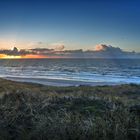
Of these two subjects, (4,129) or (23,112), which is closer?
(4,129)

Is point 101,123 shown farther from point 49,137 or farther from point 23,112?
point 23,112

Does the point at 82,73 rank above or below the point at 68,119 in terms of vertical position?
below

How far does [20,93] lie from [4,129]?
5.16ft

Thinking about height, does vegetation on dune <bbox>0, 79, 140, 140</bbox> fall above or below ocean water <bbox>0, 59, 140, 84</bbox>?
above

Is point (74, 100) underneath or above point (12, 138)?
above

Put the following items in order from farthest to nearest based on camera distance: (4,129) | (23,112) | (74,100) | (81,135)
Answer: (74,100)
(23,112)
(4,129)
(81,135)

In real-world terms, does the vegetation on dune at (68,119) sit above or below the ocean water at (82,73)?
above

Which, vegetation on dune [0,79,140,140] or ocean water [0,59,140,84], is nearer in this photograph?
vegetation on dune [0,79,140,140]

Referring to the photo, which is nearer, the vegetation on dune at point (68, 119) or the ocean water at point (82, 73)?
the vegetation on dune at point (68, 119)

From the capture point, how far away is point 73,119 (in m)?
5.81

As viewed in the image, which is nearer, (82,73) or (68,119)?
(68,119)

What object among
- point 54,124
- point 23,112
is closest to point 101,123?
point 54,124

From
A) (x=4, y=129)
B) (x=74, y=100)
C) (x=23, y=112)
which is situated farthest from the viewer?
(x=74, y=100)

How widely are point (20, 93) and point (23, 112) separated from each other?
111 centimetres
